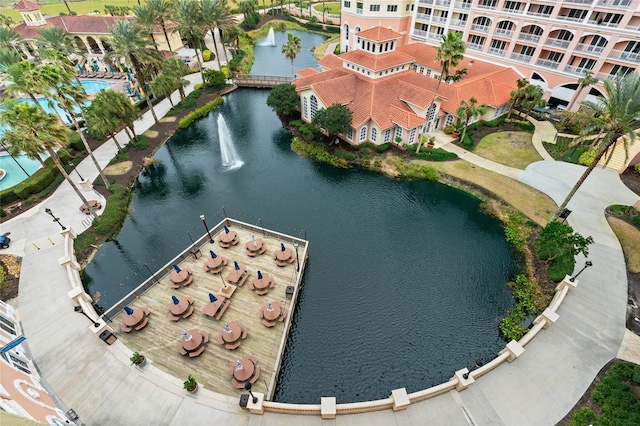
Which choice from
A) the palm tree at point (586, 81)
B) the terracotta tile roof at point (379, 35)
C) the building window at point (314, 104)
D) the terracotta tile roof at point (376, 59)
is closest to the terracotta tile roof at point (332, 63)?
the terracotta tile roof at point (376, 59)

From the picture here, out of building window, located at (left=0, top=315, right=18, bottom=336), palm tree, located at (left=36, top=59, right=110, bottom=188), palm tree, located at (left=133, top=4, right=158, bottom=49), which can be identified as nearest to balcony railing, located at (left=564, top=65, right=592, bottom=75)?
palm tree, located at (left=133, top=4, right=158, bottom=49)

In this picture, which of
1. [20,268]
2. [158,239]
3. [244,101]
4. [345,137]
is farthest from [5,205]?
[345,137]

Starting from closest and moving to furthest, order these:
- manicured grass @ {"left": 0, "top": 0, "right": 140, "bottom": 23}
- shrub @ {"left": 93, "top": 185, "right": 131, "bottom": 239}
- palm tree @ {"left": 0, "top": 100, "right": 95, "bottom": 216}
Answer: palm tree @ {"left": 0, "top": 100, "right": 95, "bottom": 216} → shrub @ {"left": 93, "top": 185, "right": 131, "bottom": 239} → manicured grass @ {"left": 0, "top": 0, "right": 140, "bottom": 23}

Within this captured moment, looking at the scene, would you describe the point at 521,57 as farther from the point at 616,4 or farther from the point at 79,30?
the point at 79,30

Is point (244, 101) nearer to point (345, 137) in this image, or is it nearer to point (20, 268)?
point (345, 137)

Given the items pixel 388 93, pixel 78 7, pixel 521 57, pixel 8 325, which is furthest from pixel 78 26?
pixel 521 57

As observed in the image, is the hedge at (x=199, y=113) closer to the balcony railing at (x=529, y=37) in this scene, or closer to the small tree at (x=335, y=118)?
the small tree at (x=335, y=118)

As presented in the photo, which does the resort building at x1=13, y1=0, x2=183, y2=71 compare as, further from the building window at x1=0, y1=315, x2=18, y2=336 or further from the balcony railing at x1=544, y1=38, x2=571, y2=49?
the balcony railing at x1=544, y1=38, x2=571, y2=49
